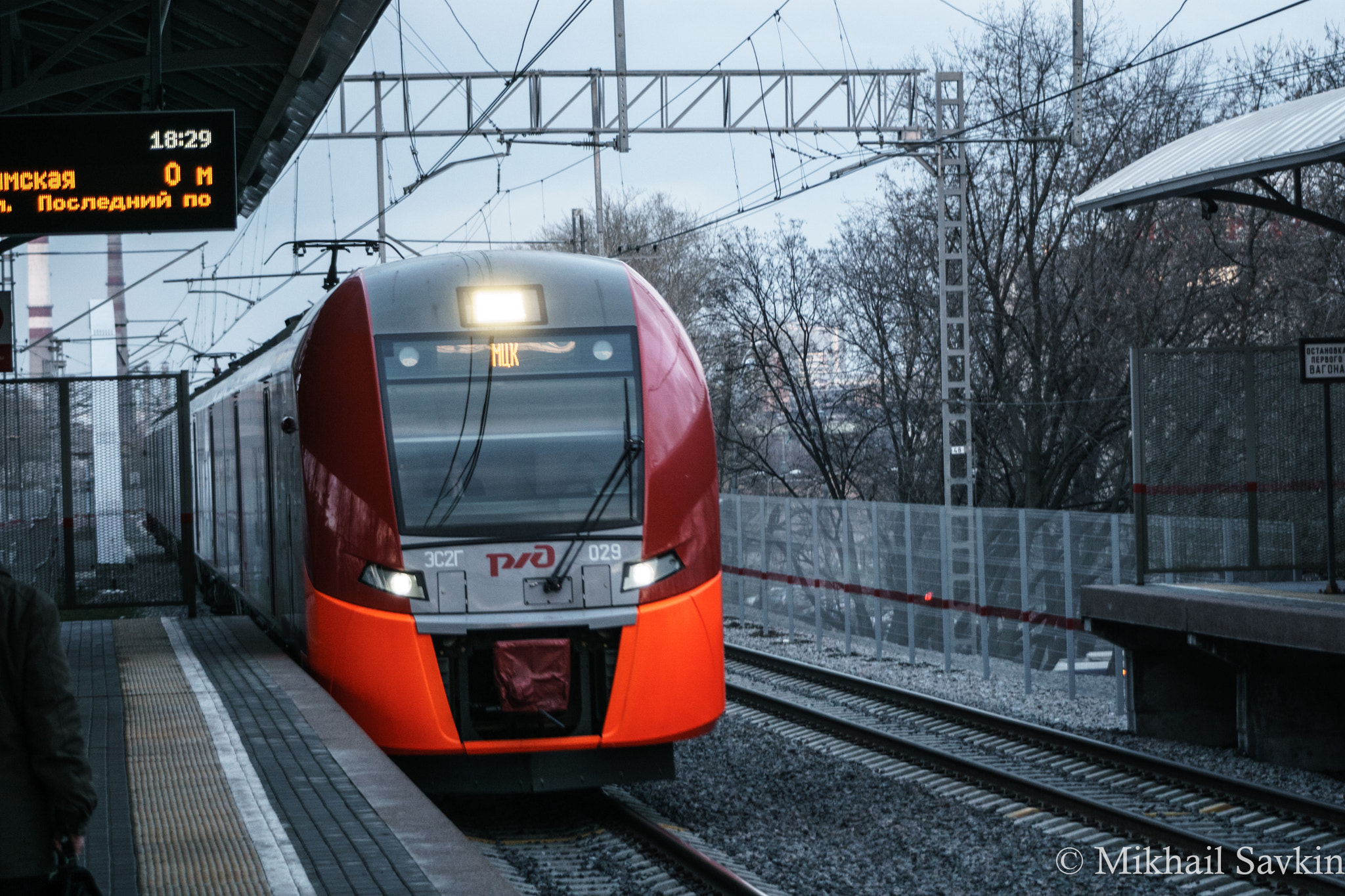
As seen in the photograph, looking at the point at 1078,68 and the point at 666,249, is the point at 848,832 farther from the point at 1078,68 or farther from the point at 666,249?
Result: the point at 666,249

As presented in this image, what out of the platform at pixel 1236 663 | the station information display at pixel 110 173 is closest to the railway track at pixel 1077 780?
the platform at pixel 1236 663

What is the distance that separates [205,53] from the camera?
10750 millimetres

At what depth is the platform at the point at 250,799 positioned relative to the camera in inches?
197

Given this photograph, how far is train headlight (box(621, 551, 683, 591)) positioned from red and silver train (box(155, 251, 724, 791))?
1cm

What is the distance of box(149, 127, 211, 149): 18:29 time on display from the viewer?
378 inches

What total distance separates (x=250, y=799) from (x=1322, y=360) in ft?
24.8

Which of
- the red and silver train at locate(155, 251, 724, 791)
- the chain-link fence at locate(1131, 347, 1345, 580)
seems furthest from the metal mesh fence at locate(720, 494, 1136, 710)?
the red and silver train at locate(155, 251, 724, 791)

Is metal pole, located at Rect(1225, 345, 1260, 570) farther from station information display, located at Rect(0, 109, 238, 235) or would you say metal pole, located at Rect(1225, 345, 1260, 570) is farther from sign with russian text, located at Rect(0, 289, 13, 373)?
sign with russian text, located at Rect(0, 289, 13, 373)

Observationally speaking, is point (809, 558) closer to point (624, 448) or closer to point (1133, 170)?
point (1133, 170)

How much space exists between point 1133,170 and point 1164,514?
2.60 m

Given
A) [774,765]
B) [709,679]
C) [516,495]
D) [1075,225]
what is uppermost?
[1075,225]

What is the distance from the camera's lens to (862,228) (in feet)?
102

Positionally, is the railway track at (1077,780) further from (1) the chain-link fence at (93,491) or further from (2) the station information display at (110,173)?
(1) the chain-link fence at (93,491)

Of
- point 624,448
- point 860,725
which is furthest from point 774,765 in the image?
point 624,448
